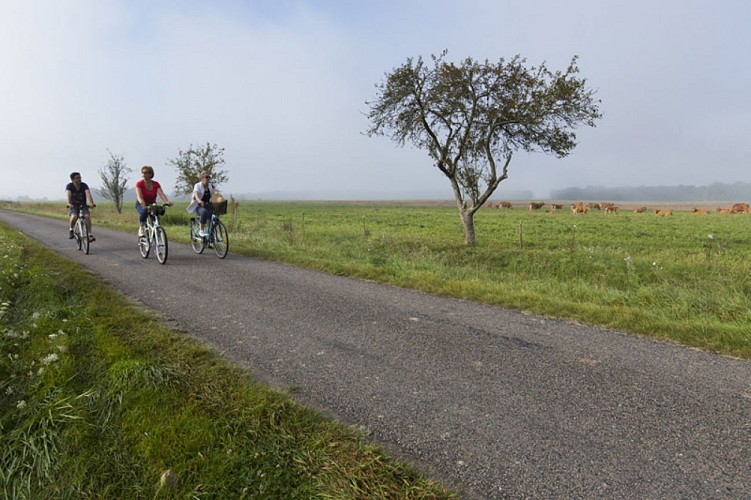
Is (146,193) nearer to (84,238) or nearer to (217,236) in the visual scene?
(217,236)

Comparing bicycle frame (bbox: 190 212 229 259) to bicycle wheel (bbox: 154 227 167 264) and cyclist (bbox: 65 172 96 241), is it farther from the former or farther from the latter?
cyclist (bbox: 65 172 96 241)

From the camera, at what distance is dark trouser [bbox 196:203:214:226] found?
34.1 ft

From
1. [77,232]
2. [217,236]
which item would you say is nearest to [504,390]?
[217,236]

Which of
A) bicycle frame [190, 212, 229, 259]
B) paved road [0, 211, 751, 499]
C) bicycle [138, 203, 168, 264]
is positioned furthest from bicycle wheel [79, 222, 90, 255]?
paved road [0, 211, 751, 499]

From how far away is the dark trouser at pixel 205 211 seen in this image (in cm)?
1041

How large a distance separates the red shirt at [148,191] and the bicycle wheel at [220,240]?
5.22 feet

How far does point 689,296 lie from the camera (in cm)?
655

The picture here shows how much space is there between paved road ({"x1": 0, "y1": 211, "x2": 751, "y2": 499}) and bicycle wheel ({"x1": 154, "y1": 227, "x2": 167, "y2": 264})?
11.0 feet

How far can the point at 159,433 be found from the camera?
2486 mm

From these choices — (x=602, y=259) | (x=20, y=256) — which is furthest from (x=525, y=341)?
(x=20, y=256)

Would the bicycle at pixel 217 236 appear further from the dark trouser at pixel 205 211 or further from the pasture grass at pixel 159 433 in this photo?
the pasture grass at pixel 159 433

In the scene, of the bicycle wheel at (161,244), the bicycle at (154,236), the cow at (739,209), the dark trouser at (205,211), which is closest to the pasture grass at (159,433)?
the bicycle wheel at (161,244)

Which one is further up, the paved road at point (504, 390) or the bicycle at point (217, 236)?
the bicycle at point (217, 236)

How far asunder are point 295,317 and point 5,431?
3035 millimetres
